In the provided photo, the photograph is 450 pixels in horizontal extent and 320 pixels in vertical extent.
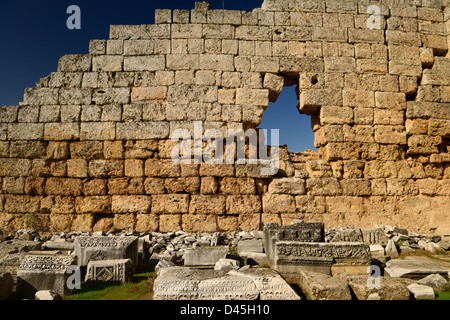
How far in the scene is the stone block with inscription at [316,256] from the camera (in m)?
4.84

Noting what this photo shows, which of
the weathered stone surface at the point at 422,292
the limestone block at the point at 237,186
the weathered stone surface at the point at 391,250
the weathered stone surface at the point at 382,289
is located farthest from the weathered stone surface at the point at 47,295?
the weathered stone surface at the point at 391,250

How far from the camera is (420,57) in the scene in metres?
8.23

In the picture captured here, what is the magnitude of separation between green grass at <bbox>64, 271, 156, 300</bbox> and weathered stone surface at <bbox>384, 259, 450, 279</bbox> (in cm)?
340

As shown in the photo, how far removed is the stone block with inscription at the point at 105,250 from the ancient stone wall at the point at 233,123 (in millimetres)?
2130

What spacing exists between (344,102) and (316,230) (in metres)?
3.70

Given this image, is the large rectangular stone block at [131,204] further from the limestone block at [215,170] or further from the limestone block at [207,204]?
the limestone block at [215,170]

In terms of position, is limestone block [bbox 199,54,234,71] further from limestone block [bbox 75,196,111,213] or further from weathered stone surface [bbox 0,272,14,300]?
weathered stone surface [bbox 0,272,14,300]

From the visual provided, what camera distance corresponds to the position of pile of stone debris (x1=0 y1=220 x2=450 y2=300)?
3.75 metres

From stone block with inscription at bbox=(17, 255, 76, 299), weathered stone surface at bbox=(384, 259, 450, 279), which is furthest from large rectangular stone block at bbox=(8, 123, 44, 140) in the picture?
weathered stone surface at bbox=(384, 259, 450, 279)

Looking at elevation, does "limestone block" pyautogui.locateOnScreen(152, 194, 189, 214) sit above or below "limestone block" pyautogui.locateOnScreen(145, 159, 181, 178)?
below

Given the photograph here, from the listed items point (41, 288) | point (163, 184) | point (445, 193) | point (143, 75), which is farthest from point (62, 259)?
point (445, 193)

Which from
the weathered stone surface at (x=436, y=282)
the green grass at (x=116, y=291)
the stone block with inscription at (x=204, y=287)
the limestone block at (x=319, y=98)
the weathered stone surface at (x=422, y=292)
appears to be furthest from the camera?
the limestone block at (x=319, y=98)

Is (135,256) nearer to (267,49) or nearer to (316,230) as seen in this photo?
(316,230)

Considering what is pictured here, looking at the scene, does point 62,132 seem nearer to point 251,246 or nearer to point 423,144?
point 251,246
